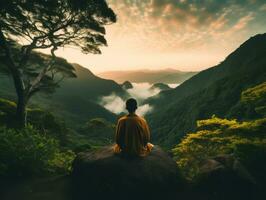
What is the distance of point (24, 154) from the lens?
837 centimetres

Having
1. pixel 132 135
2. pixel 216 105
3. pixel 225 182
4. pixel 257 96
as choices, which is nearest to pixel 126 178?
pixel 132 135

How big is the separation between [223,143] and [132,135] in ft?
18.1

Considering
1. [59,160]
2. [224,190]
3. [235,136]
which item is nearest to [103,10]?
[59,160]

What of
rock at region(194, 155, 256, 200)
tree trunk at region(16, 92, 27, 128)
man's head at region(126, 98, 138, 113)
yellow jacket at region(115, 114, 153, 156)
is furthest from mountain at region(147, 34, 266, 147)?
man's head at region(126, 98, 138, 113)

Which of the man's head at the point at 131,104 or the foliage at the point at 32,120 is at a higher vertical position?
the man's head at the point at 131,104

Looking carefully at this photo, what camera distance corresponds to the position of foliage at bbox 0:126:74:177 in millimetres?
8047

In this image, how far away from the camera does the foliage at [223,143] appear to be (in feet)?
27.4

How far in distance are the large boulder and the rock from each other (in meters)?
0.64

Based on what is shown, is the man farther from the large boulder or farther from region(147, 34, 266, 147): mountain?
region(147, 34, 266, 147): mountain

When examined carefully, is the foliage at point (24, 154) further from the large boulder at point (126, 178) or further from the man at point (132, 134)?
the man at point (132, 134)

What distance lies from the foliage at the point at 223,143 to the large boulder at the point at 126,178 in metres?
1.64

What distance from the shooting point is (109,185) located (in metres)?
6.71

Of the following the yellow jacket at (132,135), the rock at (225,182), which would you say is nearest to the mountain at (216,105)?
the rock at (225,182)

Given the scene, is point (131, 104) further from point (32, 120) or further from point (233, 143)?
point (32, 120)
